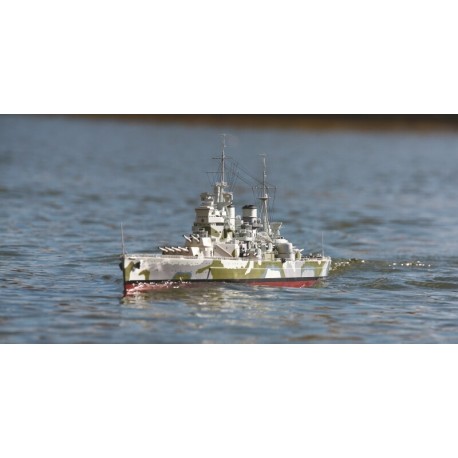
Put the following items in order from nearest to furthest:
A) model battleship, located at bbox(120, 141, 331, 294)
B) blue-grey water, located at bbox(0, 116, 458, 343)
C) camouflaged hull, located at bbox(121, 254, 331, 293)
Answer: blue-grey water, located at bbox(0, 116, 458, 343) → camouflaged hull, located at bbox(121, 254, 331, 293) → model battleship, located at bbox(120, 141, 331, 294)

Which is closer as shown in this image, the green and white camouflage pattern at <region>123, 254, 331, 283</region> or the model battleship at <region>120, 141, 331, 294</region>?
the green and white camouflage pattern at <region>123, 254, 331, 283</region>

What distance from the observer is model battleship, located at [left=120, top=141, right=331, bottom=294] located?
50.6 m

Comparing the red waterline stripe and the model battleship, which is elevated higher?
the model battleship

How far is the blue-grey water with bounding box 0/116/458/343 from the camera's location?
43.5 meters

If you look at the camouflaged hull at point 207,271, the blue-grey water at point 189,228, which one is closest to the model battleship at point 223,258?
the camouflaged hull at point 207,271

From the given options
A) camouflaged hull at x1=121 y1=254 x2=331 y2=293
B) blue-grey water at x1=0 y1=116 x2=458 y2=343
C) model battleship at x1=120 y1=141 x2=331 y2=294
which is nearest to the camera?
blue-grey water at x1=0 y1=116 x2=458 y2=343

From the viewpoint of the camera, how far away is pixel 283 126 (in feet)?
639

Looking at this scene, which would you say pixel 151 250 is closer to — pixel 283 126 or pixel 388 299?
pixel 388 299

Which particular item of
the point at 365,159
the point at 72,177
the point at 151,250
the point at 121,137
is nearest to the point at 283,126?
the point at 121,137

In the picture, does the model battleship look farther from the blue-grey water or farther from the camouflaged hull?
the blue-grey water

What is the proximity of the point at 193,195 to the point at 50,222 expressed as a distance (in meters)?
22.1

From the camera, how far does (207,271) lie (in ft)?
169

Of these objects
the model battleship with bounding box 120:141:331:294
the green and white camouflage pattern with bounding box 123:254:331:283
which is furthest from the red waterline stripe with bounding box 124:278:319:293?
the green and white camouflage pattern with bounding box 123:254:331:283

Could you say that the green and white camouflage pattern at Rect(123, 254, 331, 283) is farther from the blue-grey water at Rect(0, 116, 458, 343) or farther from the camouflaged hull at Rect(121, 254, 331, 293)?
the blue-grey water at Rect(0, 116, 458, 343)
